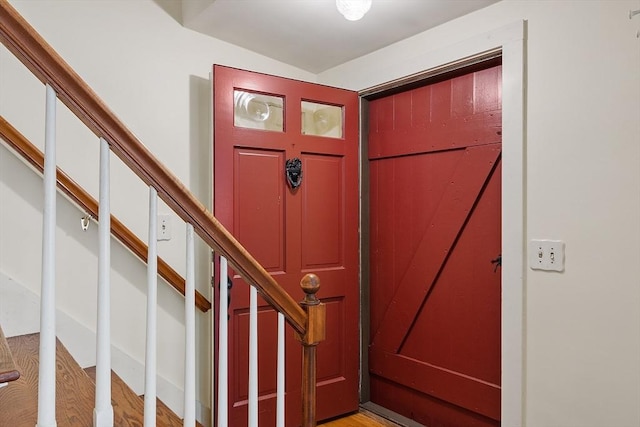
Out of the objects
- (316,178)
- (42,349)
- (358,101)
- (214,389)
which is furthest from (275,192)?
(42,349)

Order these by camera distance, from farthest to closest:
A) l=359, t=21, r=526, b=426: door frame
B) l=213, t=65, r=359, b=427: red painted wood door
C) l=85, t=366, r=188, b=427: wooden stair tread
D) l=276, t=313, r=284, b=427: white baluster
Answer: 1. l=213, t=65, r=359, b=427: red painted wood door
2. l=359, t=21, r=526, b=426: door frame
3. l=276, t=313, r=284, b=427: white baluster
4. l=85, t=366, r=188, b=427: wooden stair tread

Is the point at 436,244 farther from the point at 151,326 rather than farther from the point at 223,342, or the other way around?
the point at 151,326

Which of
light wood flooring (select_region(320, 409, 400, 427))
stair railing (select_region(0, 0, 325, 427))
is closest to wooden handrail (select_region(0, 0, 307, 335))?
stair railing (select_region(0, 0, 325, 427))

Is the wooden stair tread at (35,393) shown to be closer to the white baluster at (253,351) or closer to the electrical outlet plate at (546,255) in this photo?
the white baluster at (253,351)

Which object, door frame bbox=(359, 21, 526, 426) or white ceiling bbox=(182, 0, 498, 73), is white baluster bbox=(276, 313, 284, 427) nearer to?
Answer: door frame bbox=(359, 21, 526, 426)

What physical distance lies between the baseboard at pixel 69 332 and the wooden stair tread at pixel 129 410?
0.43 m

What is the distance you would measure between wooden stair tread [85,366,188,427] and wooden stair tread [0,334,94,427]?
8cm

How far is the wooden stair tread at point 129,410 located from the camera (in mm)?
1246

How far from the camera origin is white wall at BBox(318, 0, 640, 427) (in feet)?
4.99

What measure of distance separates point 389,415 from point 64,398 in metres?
1.81

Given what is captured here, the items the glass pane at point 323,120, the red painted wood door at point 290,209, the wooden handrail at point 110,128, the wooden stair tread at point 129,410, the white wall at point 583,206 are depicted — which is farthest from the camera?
the glass pane at point 323,120

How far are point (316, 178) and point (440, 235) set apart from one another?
30.1 inches

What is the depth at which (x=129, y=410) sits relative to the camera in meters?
1.33

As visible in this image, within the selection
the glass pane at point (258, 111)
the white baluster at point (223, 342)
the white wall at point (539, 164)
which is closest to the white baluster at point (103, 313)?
the white baluster at point (223, 342)
